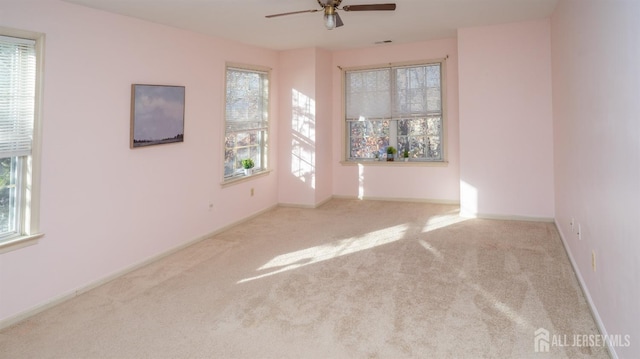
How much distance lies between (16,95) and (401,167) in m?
5.46

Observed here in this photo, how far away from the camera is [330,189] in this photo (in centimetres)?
714

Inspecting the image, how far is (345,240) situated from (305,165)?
219 centimetres

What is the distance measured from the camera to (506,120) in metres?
5.23

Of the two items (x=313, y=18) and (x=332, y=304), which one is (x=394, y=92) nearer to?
(x=313, y=18)

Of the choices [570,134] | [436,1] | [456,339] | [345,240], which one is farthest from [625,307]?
[436,1]

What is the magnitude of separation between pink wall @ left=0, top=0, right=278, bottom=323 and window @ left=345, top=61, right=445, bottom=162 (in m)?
2.89

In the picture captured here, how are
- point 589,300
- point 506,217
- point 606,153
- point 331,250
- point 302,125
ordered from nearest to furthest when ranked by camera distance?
1. point 606,153
2. point 589,300
3. point 331,250
4. point 506,217
5. point 302,125

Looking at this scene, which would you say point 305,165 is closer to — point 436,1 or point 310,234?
point 310,234

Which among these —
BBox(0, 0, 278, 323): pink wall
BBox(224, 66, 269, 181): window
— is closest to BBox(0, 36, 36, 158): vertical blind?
BBox(0, 0, 278, 323): pink wall

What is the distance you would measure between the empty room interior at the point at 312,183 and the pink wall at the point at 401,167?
4 cm

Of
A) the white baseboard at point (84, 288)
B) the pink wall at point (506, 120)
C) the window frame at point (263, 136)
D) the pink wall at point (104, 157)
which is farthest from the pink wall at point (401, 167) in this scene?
the white baseboard at point (84, 288)

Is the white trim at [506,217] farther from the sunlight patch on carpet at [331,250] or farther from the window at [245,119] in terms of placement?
the window at [245,119]

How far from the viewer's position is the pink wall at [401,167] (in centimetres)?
627

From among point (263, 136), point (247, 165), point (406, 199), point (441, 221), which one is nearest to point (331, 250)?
point (441, 221)
